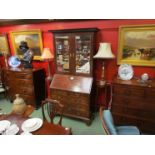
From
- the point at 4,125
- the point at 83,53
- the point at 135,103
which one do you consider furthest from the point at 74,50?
the point at 4,125

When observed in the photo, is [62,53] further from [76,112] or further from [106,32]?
[76,112]

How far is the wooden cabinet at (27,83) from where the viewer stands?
3.01 meters

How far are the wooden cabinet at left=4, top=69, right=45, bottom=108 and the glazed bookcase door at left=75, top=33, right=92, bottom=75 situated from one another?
3.65 feet

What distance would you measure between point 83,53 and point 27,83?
1.59 meters

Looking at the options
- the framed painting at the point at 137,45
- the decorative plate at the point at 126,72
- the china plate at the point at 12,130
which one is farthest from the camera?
the decorative plate at the point at 126,72

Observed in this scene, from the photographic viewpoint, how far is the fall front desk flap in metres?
2.46

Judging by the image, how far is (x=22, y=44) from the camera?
10.5 ft

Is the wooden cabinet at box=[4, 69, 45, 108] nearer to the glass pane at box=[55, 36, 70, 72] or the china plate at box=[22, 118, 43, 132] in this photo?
the glass pane at box=[55, 36, 70, 72]

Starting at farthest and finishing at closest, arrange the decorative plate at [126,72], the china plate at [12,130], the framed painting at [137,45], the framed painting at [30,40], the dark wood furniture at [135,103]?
1. the framed painting at [30,40]
2. the decorative plate at [126,72]
3. the framed painting at [137,45]
4. the dark wood furniture at [135,103]
5. the china plate at [12,130]

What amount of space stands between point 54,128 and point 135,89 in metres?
1.50

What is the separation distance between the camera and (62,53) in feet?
8.93

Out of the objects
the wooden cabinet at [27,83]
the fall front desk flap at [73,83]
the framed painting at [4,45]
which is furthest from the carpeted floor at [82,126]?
the framed painting at [4,45]

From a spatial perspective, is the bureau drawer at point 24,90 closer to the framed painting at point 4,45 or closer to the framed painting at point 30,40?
the framed painting at point 30,40
